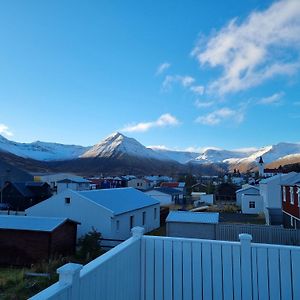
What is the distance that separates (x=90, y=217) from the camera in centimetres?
2181

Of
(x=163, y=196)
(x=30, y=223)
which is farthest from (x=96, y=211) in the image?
(x=163, y=196)

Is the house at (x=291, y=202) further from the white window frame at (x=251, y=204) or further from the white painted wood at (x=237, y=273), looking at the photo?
the white painted wood at (x=237, y=273)

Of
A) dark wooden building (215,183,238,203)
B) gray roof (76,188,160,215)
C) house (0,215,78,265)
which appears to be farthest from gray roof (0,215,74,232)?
dark wooden building (215,183,238,203)

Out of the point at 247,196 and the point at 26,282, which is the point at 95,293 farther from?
the point at 247,196

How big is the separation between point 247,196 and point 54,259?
30305 millimetres

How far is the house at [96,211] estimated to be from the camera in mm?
21406

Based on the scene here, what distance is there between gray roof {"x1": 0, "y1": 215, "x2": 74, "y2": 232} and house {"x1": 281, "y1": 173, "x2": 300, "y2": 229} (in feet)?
52.5

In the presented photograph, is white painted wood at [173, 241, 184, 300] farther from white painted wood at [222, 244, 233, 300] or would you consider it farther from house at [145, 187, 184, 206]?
house at [145, 187, 184, 206]

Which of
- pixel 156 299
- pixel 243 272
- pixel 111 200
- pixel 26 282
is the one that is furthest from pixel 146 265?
pixel 111 200

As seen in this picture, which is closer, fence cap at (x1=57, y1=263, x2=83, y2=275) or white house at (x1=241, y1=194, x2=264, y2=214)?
fence cap at (x1=57, y1=263, x2=83, y2=275)

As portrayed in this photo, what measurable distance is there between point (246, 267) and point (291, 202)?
2207 cm

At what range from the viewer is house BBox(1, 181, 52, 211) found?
133 feet

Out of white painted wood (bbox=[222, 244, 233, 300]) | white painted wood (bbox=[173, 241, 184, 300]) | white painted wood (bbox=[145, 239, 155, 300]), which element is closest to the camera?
white painted wood (bbox=[222, 244, 233, 300])

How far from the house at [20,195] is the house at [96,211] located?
17.9 meters
